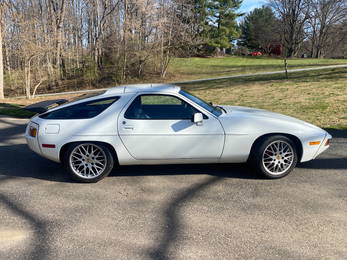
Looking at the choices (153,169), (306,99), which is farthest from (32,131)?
(306,99)

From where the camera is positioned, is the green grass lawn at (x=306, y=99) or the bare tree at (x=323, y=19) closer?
the green grass lawn at (x=306, y=99)

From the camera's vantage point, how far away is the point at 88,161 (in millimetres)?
4352

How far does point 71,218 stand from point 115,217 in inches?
19.5

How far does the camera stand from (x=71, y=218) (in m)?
3.40

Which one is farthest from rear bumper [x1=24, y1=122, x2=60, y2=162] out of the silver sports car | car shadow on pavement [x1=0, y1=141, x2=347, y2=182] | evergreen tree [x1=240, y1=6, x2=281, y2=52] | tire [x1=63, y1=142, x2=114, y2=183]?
evergreen tree [x1=240, y1=6, x2=281, y2=52]

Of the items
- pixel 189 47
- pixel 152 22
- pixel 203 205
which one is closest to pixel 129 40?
pixel 152 22

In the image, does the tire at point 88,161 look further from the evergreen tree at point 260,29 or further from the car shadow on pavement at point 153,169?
the evergreen tree at point 260,29

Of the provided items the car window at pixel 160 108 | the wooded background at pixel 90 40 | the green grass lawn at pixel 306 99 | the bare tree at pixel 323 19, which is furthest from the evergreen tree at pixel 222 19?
the car window at pixel 160 108

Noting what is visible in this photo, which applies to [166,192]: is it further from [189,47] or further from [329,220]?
[189,47]

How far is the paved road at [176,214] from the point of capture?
110 inches

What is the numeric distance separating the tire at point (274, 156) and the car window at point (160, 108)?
36.6 inches

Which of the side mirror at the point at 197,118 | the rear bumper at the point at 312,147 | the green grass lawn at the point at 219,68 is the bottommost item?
the rear bumper at the point at 312,147

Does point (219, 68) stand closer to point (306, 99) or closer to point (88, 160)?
point (306, 99)

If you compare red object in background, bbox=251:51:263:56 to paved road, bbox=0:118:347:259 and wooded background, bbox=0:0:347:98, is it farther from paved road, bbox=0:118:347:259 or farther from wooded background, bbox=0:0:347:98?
paved road, bbox=0:118:347:259
